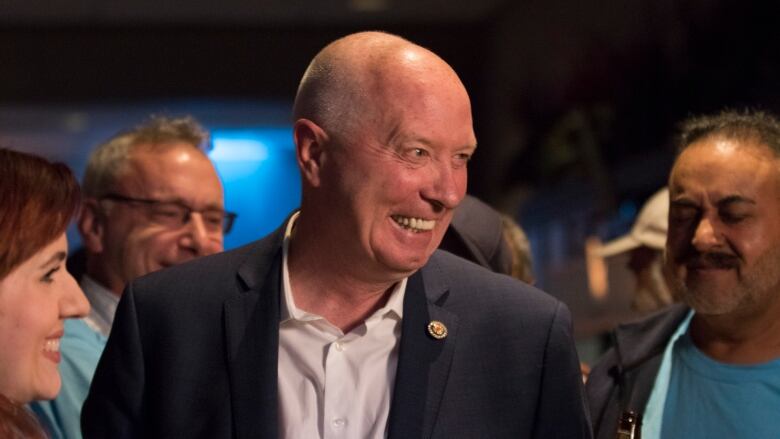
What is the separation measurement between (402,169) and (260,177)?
7.83 meters

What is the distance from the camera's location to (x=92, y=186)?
3.75m

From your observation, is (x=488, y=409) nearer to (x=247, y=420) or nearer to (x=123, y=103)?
(x=247, y=420)

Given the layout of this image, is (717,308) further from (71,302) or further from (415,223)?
(71,302)

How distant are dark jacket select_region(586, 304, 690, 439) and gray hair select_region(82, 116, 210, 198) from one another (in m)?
1.27

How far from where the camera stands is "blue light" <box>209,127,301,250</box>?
10.0 metres

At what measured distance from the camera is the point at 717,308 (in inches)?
117

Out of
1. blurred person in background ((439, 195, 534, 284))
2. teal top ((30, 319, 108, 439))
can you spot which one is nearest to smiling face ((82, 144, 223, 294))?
teal top ((30, 319, 108, 439))

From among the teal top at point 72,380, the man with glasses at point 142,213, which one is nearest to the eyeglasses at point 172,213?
the man with glasses at point 142,213

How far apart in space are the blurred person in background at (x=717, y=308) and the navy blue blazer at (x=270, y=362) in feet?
1.82

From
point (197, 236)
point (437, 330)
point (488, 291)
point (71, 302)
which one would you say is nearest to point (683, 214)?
point (488, 291)

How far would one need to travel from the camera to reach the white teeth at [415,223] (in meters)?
2.34

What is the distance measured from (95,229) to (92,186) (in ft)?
0.43

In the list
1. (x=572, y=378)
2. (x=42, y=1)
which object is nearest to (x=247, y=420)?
(x=572, y=378)

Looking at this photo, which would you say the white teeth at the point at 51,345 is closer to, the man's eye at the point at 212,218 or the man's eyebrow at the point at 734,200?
the man's eye at the point at 212,218
